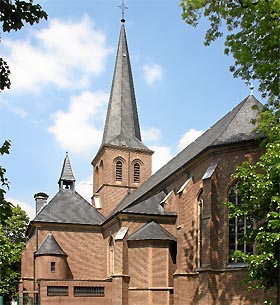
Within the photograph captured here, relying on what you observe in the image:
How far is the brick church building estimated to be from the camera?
77.0ft

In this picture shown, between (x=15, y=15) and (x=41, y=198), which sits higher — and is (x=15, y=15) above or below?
above

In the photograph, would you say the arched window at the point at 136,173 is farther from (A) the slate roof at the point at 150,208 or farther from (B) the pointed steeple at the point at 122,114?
(A) the slate roof at the point at 150,208

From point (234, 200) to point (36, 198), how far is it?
27.8m

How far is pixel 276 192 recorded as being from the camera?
49.4ft

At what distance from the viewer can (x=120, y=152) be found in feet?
148

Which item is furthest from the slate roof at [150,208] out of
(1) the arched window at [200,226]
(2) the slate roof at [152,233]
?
(1) the arched window at [200,226]

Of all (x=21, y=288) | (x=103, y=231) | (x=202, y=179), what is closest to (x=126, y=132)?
(x=103, y=231)

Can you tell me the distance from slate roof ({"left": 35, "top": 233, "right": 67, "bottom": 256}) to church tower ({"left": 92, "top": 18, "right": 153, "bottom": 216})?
837 cm

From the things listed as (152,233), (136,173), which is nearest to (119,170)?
(136,173)

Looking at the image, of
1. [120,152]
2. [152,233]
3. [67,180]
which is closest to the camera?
[152,233]

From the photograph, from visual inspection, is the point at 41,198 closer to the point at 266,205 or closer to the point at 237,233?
the point at 237,233

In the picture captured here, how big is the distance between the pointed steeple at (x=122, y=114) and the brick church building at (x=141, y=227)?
0.33 ft

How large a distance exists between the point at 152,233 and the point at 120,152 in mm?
17605

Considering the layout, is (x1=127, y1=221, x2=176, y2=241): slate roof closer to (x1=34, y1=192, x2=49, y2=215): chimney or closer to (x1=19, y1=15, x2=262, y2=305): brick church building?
(x1=19, y1=15, x2=262, y2=305): brick church building
